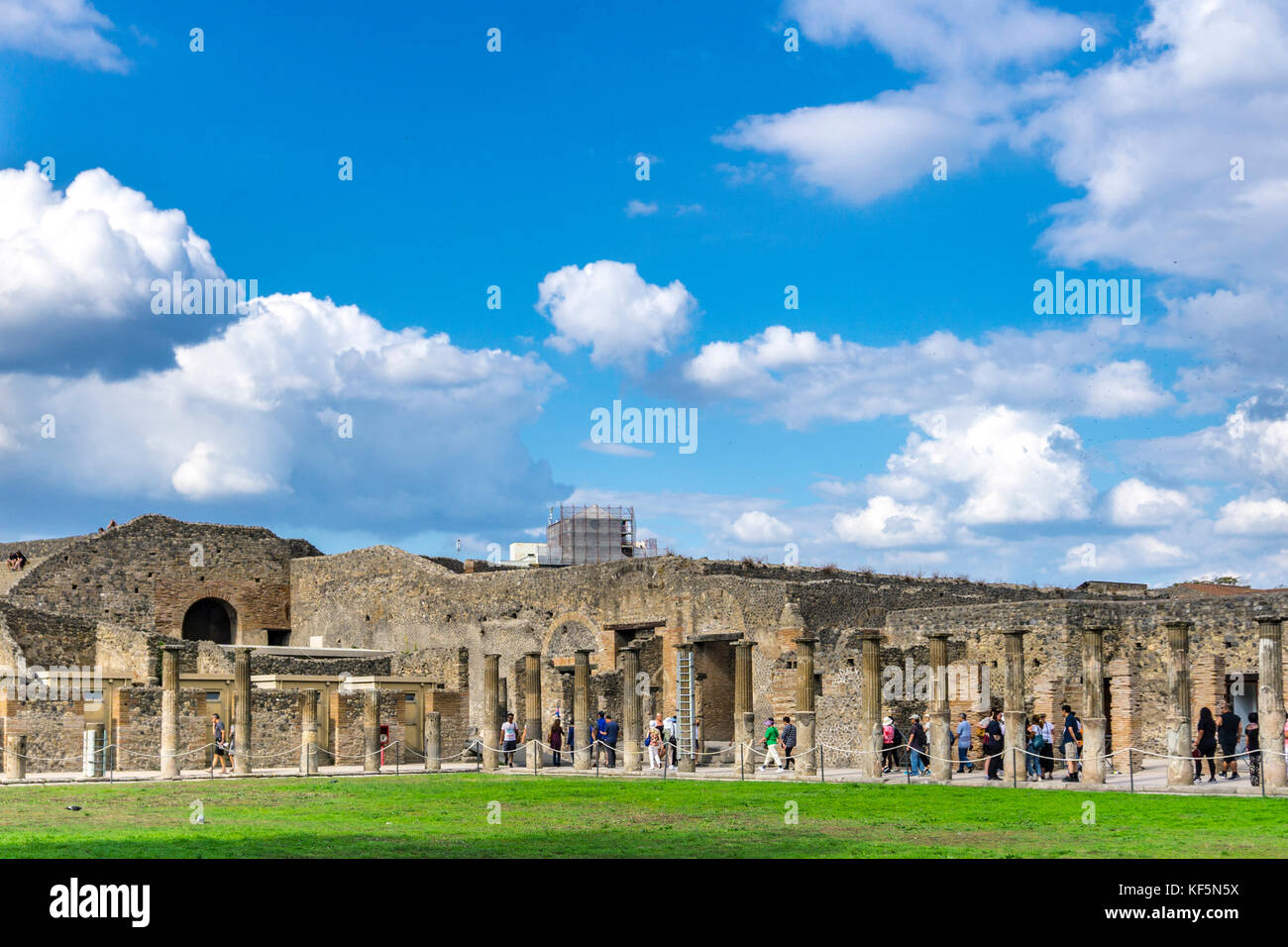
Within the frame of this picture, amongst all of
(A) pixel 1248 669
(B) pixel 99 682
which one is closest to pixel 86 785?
(B) pixel 99 682

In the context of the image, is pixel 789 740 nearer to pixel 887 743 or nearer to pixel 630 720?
pixel 887 743

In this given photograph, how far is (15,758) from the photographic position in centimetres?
3036

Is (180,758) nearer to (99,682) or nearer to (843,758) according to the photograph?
(99,682)

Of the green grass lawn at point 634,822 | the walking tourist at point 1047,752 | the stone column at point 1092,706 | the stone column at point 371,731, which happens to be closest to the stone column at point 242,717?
the stone column at point 371,731

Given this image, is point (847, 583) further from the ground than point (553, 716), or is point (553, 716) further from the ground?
point (847, 583)

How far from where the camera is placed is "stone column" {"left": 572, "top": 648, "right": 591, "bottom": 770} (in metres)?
33.9

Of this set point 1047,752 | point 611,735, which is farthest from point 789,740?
point 1047,752

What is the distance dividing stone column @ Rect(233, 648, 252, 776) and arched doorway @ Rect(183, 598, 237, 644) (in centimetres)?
1934

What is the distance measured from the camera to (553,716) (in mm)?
36750

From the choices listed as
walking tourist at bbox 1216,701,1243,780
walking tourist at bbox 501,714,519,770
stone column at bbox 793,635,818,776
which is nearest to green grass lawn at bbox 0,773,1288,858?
stone column at bbox 793,635,818,776

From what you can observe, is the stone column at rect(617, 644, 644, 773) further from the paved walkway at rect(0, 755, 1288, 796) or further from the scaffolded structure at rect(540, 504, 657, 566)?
the scaffolded structure at rect(540, 504, 657, 566)

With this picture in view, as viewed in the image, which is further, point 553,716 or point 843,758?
point 553,716

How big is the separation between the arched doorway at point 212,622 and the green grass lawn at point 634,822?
2542 cm
